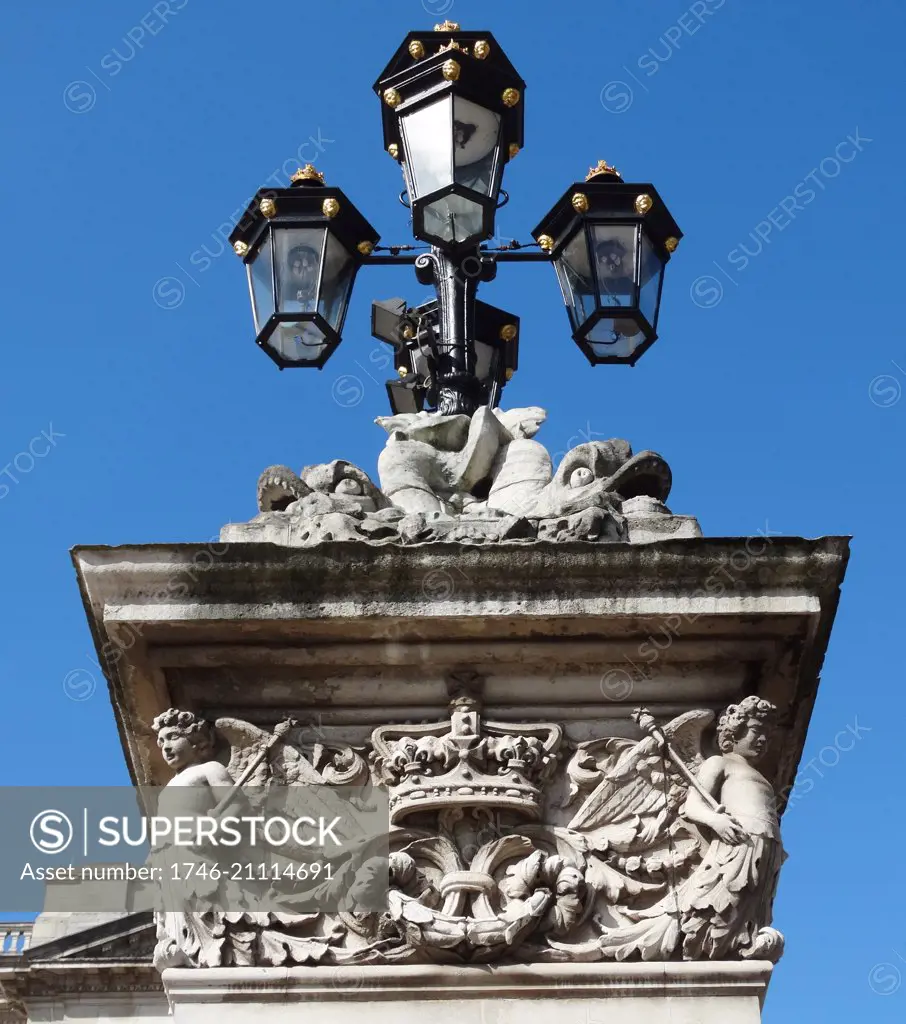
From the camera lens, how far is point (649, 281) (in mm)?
8148

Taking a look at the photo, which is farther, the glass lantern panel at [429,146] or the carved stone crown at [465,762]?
the glass lantern panel at [429,146]

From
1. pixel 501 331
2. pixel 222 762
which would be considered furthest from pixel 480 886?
pixel 501 331

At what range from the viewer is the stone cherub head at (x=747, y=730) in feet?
19.5

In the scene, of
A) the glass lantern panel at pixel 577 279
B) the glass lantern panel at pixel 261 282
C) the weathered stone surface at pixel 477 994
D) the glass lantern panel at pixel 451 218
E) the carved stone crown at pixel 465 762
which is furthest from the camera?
the glass lantern panel at pixel 577 279

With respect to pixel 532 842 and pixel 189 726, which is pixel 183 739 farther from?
pixel 532 842

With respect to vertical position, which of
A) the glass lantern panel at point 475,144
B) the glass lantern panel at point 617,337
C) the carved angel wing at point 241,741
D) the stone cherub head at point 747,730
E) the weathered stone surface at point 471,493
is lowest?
the stone cherub head at point 747,730

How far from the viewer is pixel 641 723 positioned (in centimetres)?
599

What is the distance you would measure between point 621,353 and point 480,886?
3.17 metres

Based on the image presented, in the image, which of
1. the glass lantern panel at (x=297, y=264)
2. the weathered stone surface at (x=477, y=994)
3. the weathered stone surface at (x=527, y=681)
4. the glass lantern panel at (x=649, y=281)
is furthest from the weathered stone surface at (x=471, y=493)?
the weathered stone surface at (x=477, y=994)

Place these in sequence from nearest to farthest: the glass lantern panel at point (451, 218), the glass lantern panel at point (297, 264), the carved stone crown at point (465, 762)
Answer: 1. the carved stone crown at point (465, 762)
2. the glass lantern panel at point (451, 218)
3. the glass lantern panel at point (297, 264)

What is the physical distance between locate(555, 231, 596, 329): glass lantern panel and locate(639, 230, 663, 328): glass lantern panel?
220 millimetres

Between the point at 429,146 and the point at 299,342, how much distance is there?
3.32 feet

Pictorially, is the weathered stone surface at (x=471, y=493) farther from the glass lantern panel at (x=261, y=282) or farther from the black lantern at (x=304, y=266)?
the glass lantern panel at (x=261, y=282)

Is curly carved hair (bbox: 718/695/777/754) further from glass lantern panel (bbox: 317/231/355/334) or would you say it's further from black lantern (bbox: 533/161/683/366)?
glass lantern panel (bbox: 317/231/355/334)
